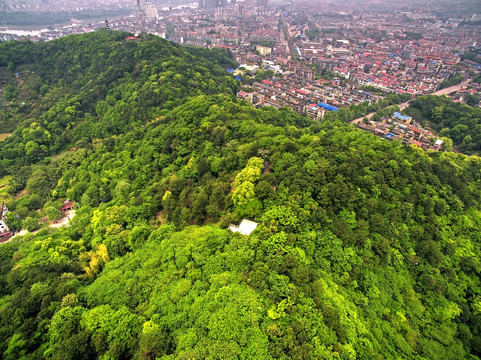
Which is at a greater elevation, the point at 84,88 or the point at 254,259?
the point at 254,259

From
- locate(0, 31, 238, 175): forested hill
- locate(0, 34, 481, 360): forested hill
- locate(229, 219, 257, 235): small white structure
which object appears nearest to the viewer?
locate(0, 34, 481, 360): forested hill

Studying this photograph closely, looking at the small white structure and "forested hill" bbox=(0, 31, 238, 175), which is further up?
the small white structure

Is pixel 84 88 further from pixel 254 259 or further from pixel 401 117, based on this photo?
pixel 401 117

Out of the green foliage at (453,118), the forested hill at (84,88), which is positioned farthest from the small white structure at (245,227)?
the green foliage at (453,118)

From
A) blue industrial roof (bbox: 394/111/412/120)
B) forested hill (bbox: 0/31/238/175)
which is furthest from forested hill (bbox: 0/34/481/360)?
blue industrial roof (bbox: 394/111/412/120)

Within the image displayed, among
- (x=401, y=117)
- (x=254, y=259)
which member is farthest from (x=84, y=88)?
(x=401, y=117)

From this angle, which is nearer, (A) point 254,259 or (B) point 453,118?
(A) point 254,259

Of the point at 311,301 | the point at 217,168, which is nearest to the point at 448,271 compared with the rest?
the point at 311,301

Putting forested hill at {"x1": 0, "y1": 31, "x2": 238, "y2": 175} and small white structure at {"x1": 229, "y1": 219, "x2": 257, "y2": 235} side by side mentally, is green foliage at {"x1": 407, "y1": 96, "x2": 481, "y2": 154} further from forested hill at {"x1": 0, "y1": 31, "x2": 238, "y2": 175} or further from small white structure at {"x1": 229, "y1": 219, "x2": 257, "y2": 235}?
small white structure at {"x1": 229, "y1": 219, "x2": 257, "y2": 235}
